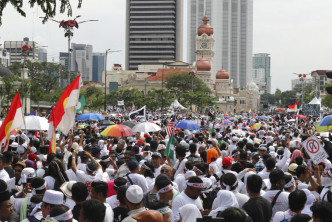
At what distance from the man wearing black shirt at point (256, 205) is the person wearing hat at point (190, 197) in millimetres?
597

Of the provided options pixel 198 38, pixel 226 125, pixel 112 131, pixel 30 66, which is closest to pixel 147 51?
pixel 198 38

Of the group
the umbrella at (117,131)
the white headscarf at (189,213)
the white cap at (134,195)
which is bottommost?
the white headscarf at (189,213)

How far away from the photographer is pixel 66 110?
12609 millimetres

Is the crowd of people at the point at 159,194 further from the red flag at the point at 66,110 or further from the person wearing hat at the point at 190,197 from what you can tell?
the red flag at the point at 66,110

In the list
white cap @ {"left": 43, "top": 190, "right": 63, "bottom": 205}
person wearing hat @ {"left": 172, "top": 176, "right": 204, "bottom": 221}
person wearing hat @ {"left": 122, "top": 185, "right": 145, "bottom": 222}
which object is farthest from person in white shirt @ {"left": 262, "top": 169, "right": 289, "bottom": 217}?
white cap @ {"left": 43, "top": 190, "right": 63, "bottom": 205}

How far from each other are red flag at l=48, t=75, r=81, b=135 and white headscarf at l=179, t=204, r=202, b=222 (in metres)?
5.75

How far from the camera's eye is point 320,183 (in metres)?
8.70

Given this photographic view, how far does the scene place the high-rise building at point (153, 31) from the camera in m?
170

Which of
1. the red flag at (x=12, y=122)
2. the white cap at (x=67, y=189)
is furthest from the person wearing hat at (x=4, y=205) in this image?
the red flag at (x=12, y=122)

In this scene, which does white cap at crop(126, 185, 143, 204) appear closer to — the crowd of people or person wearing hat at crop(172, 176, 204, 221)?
the crowd of people

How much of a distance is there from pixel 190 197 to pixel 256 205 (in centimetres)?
82

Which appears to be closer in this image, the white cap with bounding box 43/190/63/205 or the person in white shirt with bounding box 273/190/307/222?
the white cap with bounding box 43/190/63/205

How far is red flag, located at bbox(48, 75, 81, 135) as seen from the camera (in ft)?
40.7

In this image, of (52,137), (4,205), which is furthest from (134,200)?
(52,137)
